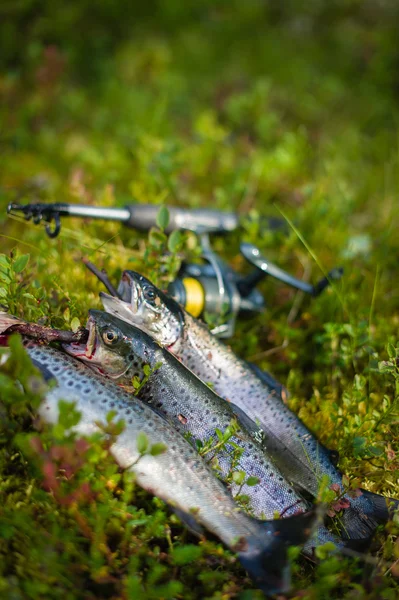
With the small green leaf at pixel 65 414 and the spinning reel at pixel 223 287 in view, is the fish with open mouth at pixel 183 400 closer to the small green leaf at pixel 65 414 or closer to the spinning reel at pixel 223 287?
A: the small green leaf at pixel 65 414

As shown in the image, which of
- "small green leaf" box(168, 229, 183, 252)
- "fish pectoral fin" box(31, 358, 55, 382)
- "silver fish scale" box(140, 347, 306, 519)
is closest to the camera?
"fish pectoral fin" box(31, 358, 55, 382)

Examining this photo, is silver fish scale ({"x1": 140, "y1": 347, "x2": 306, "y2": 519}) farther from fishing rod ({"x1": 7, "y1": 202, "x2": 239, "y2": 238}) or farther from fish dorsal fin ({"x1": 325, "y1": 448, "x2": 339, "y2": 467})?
fishing rod ({"x1": 7, "y1": 202, "x2": 239, "y2": 238})

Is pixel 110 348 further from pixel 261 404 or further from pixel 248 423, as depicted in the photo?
pixel 261 404

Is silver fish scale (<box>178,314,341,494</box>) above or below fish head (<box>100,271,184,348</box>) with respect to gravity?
below

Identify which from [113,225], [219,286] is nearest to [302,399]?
[219,286]

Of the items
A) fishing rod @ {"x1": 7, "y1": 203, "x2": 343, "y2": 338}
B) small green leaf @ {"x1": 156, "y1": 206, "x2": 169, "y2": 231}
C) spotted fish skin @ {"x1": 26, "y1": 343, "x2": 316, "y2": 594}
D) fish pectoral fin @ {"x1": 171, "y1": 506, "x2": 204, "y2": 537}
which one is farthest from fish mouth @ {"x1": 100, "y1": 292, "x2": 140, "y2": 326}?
fish pectoral fin @ {"x1": 171, "y1": 506, "x2": 204, "y2": 537}

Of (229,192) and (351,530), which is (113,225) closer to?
(229,192)

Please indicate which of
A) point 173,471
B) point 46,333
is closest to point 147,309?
point 46,333
